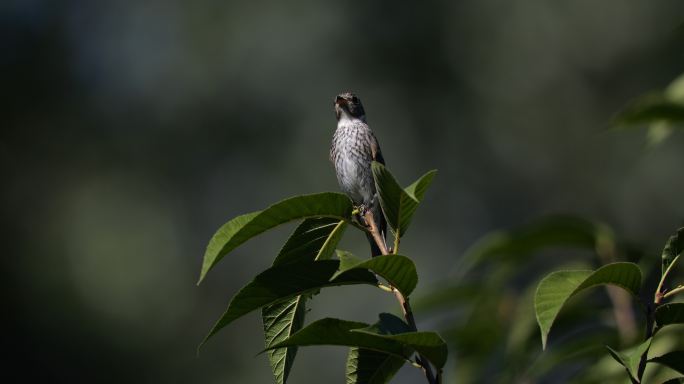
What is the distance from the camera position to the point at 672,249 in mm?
1944

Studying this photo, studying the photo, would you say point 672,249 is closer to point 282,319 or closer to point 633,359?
point 633,359

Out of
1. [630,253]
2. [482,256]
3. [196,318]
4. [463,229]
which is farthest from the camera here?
[463,229]

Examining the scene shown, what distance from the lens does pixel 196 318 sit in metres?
12.0

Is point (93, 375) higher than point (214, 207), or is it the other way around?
point (214, 207)

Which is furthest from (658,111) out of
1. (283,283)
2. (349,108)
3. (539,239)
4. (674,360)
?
(349,108)

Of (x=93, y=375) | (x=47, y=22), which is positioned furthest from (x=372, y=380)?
(x=47, y=22)

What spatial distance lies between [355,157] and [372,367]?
9.51 feet

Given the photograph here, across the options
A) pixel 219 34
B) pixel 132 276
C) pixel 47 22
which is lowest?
pixel 132 276

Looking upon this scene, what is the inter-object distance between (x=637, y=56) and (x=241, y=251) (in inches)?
246

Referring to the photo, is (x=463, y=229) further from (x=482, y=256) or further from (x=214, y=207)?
(x=482, y=256)

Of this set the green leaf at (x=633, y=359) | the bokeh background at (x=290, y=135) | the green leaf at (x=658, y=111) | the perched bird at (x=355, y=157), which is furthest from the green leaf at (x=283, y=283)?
the bokeh background at (x=290, y=135)

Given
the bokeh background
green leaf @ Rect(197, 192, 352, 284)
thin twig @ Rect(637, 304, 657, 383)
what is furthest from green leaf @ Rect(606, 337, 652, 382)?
the bokeh background

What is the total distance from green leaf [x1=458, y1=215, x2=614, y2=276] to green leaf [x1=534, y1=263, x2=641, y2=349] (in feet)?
3.92

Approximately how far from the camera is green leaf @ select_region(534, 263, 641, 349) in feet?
5.89
